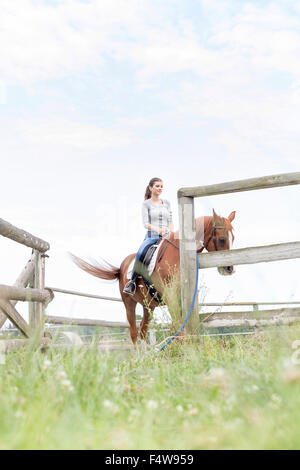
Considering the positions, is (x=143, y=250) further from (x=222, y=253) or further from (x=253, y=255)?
(x=253, y=255)

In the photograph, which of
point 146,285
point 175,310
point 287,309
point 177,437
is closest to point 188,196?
point 175,310

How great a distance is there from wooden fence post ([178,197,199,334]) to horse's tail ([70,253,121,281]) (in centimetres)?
258

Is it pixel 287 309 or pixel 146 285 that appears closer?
pixel 287 309

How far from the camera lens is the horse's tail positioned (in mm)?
6886

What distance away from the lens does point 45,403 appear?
156 centimetres

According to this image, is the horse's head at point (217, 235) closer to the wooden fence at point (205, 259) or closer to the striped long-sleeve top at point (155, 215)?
the striped long-sleeve top at point (155, 215)

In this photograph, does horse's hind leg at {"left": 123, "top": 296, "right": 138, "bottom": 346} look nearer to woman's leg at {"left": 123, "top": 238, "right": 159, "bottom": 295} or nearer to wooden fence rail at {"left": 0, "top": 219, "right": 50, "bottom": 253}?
woman's leg at {"left": 123, "top": 238, "right": 159, "bottom": 295}

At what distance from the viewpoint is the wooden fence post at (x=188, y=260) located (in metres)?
4.44

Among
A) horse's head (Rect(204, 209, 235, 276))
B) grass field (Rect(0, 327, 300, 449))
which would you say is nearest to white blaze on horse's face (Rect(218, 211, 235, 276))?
horse's head (Rect(204, 209, 235, 276))

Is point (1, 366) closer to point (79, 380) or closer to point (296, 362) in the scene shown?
point (79, 380)

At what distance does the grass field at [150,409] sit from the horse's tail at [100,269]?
15.2 feet

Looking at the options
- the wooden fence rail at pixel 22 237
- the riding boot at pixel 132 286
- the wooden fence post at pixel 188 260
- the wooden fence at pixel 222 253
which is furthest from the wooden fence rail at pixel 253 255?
the riding boot at pixel 132 286

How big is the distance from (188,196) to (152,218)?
58.1 inches

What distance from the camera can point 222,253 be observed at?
4.43 m
